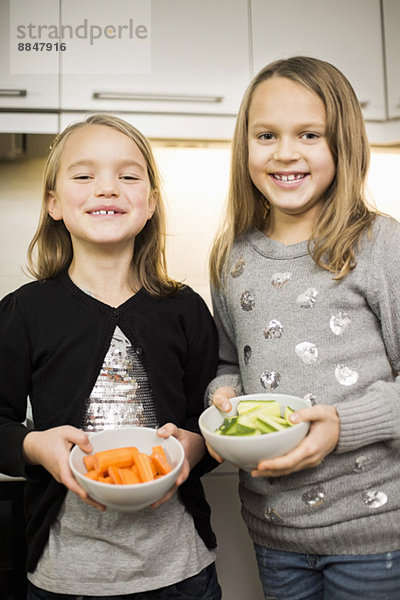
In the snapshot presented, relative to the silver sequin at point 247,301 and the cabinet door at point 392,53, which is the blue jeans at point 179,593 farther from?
the cabinet door at point 392,53

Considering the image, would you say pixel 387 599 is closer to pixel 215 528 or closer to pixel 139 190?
pixel 215 528

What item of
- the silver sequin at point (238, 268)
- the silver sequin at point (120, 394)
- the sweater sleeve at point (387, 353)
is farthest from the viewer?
the silver sequin at point (238, 268)

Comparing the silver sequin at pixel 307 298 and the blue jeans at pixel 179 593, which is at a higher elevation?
the silver sequin at pixel 307 298

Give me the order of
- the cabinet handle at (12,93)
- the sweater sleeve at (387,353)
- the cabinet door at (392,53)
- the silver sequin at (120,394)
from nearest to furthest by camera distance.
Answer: the sweater sleeve at (387,353)
the silver sequin at (120,394)
the cabinet handle at (12,93)
the cabinet door at (392,53)

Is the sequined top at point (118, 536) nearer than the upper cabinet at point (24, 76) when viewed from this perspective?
Yes

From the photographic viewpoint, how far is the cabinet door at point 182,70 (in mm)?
1754

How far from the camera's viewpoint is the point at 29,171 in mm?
1989

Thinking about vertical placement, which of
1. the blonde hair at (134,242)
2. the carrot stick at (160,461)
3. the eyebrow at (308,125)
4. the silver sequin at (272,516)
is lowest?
the silver sequin at (272,516)

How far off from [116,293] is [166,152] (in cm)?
111

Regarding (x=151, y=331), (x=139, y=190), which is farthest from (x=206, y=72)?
(x=151, y=331)

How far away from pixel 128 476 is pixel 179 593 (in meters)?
0.28

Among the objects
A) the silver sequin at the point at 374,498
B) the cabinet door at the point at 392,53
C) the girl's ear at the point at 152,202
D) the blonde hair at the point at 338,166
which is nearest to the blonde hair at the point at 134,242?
the girl's ear at the point at 152,202

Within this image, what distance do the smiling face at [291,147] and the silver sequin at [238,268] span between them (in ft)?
0.39

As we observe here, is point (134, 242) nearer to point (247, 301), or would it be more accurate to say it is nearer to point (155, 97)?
point (247, 301)
